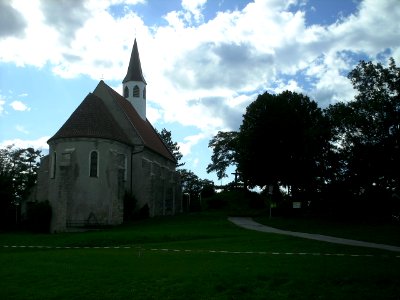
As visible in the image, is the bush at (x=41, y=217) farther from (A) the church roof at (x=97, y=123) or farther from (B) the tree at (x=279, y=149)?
(B) the tree at (x=279, y=149)

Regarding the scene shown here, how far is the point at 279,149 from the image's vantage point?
45.3 meters

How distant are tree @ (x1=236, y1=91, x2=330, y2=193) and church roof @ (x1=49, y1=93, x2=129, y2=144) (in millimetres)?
12428

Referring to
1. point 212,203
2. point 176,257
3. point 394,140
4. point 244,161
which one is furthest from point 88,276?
point 212,203

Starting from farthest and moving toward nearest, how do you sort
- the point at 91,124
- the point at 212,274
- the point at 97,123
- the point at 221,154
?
the point at 221,154 < the point at 97,123 < the point at 91,124 < the point at 212,274

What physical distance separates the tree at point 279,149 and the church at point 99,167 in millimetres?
10318

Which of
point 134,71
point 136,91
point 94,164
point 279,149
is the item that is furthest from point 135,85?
point 279,149

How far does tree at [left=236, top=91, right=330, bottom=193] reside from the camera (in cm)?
4506

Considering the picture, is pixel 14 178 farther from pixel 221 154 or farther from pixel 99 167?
pixel 221 154

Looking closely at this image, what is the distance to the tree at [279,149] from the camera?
45.1 metres

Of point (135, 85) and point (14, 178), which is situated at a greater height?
point (135, 85)

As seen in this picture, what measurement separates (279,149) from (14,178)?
101 ft

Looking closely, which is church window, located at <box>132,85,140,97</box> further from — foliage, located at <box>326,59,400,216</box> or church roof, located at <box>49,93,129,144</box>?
foliage, located at <box>326,59,400,216</box>

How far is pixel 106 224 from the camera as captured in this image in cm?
4000

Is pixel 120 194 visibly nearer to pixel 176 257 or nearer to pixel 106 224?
pixel 106 224
